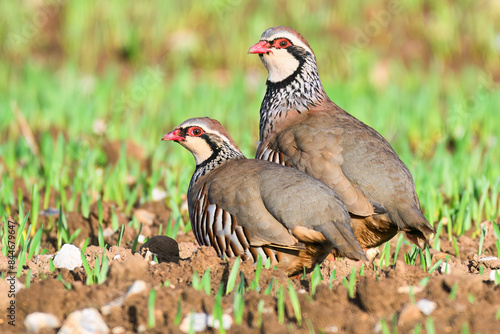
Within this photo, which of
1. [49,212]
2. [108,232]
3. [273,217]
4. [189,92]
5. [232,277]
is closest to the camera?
[232,277]

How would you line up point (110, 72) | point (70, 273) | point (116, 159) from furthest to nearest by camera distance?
point (110, 72) → point (116, 159) → point (70, 273)

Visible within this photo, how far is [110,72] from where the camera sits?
10.9 meters

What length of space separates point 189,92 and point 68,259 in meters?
6.44

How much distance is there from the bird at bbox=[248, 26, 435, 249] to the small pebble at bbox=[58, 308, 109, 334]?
5.18 feet

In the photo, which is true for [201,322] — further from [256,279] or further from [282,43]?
[282,43]

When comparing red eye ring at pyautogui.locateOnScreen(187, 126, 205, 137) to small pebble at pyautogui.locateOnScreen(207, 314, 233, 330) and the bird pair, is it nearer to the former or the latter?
the bird pair

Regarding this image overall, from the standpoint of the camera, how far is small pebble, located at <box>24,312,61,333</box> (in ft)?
9.51

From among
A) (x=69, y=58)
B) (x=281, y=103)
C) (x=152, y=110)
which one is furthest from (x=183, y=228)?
(x=69, y=58)

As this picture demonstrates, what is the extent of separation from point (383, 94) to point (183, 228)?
5513 millimetres

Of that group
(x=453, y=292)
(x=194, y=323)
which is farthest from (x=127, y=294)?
(x=453, y=292)

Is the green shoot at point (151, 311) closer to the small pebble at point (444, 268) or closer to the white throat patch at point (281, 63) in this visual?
the small pebble at point (444, 268)

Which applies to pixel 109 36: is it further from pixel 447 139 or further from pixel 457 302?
pixel 457 302

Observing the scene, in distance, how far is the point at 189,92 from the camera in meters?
10.0

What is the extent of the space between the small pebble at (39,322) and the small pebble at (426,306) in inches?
55.3
